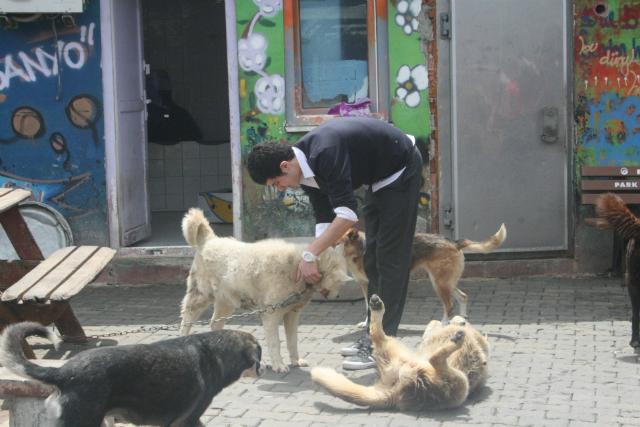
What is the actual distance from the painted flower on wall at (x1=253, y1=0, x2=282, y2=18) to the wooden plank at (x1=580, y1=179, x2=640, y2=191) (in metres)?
4.03

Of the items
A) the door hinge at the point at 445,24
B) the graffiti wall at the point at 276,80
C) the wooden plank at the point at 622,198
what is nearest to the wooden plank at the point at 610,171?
the wooden plank at the point at 622,198

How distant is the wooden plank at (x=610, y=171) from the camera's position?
7.48 m

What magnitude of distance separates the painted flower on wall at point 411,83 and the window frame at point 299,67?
0.50ft

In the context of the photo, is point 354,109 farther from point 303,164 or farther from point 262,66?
point 303,164

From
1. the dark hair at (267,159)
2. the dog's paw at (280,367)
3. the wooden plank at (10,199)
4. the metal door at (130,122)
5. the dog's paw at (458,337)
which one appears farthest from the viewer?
the metal door at (130,122)

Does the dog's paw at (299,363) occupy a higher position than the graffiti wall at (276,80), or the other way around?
the graffiti wall at (276,80)

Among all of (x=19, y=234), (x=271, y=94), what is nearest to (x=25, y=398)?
(x=19, y=234)

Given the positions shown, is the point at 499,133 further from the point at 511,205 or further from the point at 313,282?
the point at 313,282

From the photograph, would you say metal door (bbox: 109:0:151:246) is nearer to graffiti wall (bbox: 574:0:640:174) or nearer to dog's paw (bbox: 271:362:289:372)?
dog's paw (bbox: 271:362:289:372)

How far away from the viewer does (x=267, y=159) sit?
411cm

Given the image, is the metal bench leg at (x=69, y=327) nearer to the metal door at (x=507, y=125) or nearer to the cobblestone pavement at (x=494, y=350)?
the cobblestone pavement at (x=494, y=350)

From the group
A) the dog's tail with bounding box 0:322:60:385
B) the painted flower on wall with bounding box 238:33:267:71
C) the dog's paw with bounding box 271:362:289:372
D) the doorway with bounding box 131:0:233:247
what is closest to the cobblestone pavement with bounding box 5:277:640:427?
the dog's paw with bounding box 271:362:289:372

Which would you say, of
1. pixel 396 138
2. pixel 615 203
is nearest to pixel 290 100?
pixel 396 138

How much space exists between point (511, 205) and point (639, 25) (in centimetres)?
249
